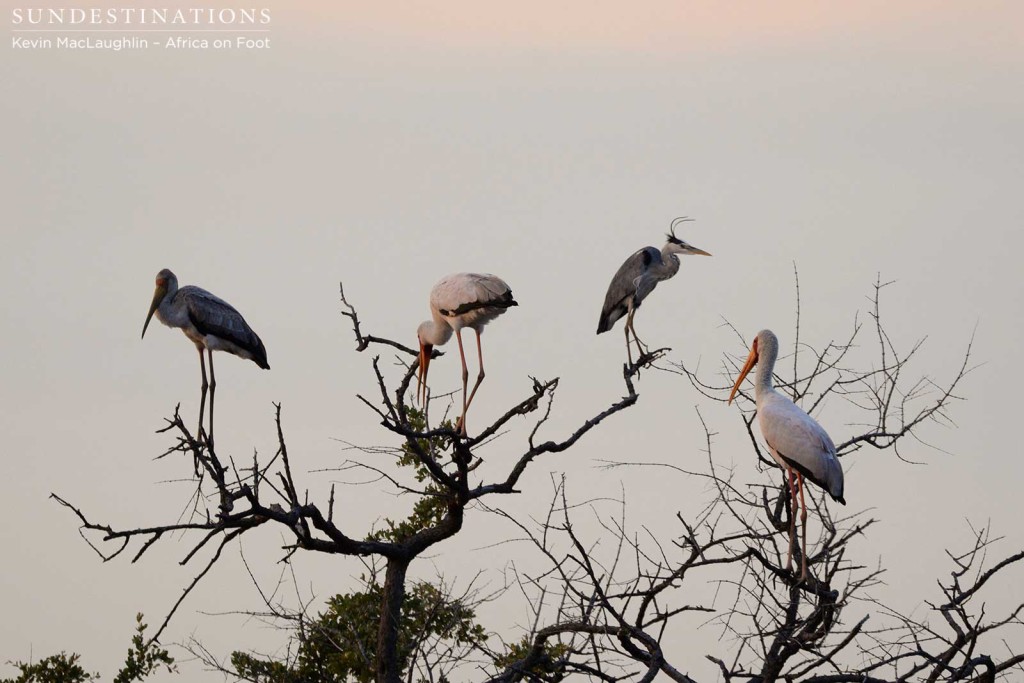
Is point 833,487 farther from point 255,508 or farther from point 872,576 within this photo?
point 255,508

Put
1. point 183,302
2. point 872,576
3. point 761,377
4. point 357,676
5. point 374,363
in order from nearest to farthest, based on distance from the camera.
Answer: point 872,576 < point 374,363 < point 761,377 < point 357,676 < point 183,302

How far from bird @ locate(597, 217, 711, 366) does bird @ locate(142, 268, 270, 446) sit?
3743mm

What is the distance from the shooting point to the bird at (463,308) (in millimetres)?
11492

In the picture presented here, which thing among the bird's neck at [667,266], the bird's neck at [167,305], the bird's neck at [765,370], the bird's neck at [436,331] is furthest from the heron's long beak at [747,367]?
the bird's neck at [167,305]

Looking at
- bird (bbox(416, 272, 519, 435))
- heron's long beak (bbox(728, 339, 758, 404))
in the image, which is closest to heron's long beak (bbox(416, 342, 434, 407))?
bird (bbox(416, 272, 519, 435))

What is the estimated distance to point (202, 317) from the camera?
41.2ft

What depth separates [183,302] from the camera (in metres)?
12.6

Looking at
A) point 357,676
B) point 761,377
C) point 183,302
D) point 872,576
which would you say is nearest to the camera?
point 872,576

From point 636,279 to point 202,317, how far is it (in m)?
4.34

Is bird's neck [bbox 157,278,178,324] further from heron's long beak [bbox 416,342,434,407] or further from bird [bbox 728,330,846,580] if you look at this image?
bird [bbox 728,330,846,580]

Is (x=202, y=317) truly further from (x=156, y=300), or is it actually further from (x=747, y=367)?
(x=747, y=367)

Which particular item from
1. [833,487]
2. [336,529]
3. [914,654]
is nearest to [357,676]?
[336,529]

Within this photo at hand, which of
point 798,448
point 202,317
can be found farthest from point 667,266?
point 798,448

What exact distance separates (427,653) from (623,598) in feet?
5.84
